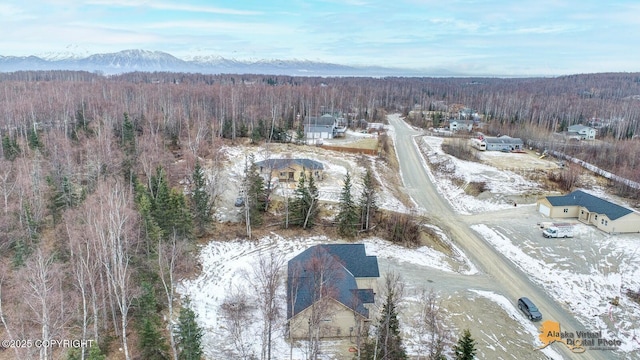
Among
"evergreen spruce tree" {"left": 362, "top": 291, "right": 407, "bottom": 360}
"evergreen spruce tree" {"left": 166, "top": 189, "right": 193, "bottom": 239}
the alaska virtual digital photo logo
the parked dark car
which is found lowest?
the alaska virtual digital photo logo

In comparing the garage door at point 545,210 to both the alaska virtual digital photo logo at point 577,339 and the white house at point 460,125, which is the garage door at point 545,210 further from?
the white house at point 460,125

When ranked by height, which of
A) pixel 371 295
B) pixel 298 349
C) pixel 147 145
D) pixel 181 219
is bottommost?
pixel 298 349

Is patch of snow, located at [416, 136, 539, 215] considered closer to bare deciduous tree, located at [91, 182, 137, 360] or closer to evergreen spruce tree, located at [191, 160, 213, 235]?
evergreen spruce tree, located at [191, 160, 213, 235]

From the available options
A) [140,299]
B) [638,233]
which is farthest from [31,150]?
[638,233]

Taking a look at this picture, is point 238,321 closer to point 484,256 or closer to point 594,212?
point 484,256

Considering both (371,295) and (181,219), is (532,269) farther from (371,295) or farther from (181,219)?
(181,219)

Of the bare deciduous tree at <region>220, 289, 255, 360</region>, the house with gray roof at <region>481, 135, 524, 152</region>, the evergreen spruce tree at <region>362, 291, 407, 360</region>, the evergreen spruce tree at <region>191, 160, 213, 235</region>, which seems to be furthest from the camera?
the house with gray roof at <region>481, 135, 524, 152</region>

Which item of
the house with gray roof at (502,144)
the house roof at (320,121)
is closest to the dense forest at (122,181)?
the house roof at (320,121)

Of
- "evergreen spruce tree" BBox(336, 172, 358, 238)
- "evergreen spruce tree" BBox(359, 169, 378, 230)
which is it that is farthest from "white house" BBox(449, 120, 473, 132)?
"evergreen spruce tree" BBox(336, 172, 358, 238)
